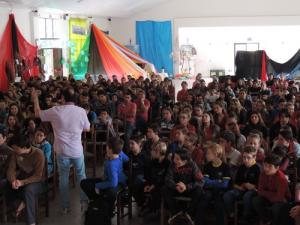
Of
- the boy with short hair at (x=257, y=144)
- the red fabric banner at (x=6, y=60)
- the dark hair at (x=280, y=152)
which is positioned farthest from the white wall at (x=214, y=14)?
the dark hair at (x=280, y=152)

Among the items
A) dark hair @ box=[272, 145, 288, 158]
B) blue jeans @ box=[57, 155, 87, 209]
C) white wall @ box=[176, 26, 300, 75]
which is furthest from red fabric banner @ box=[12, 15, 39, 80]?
white wall @ box=[176, 26, 300, 75]

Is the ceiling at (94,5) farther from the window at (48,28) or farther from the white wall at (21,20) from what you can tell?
the window at (48,28)

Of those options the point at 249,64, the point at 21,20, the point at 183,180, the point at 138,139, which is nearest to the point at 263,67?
the point at 249,64

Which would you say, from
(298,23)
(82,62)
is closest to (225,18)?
(298,23)

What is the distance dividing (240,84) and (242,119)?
12.8ft

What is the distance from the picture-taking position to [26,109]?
793 centimetres

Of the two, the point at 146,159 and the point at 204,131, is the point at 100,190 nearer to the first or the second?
the point at 146,159

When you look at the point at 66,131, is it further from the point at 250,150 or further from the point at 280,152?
the point at 280,152

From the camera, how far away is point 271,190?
4527 mm

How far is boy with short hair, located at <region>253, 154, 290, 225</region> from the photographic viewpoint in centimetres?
→ 445

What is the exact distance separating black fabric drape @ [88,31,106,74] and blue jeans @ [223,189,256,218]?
10.5 meters

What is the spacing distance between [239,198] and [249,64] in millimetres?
11971

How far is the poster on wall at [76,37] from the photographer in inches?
601

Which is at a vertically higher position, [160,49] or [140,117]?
[160,49]
